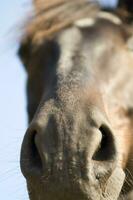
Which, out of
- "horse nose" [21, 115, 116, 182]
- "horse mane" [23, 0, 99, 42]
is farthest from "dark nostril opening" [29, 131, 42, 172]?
"horse mane" [23, 0, 99, 42]

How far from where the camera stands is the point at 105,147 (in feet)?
A: 9.41

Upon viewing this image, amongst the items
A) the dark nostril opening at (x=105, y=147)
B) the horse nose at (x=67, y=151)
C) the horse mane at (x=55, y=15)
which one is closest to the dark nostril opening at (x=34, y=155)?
the horse nose at (x=67, y=151)

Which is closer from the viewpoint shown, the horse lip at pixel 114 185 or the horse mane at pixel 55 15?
the horse lip at pixel 114 185

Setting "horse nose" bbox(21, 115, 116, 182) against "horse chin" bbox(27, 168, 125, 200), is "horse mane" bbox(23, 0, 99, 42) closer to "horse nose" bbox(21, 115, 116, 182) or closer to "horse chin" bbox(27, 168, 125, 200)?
"horse nose" bbox(21, 115, 116, 182)

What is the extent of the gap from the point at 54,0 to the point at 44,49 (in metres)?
0.80

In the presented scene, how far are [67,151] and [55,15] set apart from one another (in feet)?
6.30

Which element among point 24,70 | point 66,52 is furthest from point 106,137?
point 24,70

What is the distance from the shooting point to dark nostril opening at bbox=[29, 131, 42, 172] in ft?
9.29

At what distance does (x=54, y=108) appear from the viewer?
289 centimetres

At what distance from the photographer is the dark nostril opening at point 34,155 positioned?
9.29ft

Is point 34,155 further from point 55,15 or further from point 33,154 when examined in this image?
point 55,15

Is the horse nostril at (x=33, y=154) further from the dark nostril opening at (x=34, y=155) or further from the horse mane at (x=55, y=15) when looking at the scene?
the horse mane at (x=55, y=15)

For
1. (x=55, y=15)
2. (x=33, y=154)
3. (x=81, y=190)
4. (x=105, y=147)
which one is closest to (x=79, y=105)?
(x=105, y=147)

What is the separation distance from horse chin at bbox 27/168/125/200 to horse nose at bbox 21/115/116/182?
0.23 ft
